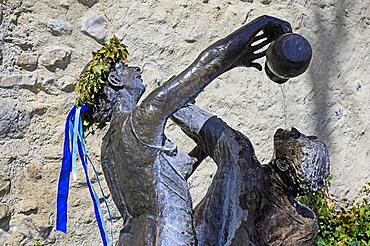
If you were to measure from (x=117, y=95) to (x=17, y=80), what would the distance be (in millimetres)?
955

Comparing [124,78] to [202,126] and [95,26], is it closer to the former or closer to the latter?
[202,126]

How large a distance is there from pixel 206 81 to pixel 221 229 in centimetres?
38

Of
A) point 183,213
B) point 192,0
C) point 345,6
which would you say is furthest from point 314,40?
point 183,213

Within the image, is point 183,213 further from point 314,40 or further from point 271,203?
point 314,40

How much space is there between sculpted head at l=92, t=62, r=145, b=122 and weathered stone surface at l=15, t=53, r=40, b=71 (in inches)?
36.5

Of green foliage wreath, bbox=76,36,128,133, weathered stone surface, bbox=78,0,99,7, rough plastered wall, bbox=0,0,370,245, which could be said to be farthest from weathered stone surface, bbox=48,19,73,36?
green foliage wreath, bbox=76,36,128,133

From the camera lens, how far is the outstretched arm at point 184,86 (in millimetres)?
1606

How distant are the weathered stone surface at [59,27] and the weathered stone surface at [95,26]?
0.06 meters

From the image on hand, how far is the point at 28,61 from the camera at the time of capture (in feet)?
8.63

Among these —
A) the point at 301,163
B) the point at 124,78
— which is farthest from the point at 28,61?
the point at 301,163

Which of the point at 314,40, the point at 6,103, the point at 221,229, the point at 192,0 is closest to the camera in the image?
the point at 221,229

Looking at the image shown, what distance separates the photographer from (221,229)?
173 cm

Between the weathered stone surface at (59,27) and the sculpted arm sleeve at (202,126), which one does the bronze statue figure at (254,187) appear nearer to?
the sculpted arm sleeve at (202,126)

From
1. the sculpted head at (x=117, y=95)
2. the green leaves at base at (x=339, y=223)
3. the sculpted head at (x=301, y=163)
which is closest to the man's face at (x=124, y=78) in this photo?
the sculpted head at (x=117, y=95)
